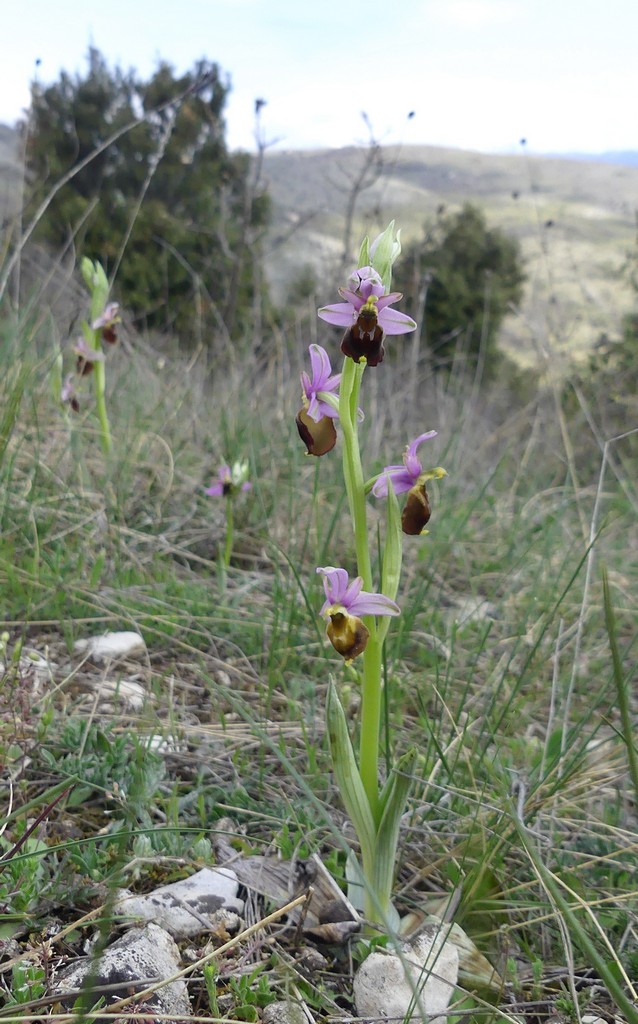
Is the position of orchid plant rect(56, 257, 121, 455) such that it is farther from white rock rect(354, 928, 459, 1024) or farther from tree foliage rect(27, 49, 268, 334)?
tree foliage rect(27, 49, 268, 334)

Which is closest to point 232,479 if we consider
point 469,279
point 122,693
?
point 122,693

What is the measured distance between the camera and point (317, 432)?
1.35m

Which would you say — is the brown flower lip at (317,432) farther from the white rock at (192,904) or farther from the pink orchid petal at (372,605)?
the white rock at (192,904)

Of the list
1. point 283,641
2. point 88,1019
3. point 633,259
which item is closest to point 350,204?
point 633,259

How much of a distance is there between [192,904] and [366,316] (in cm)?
98

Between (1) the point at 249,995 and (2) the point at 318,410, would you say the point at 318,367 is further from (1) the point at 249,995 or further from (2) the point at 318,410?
(1) the point at 249,995

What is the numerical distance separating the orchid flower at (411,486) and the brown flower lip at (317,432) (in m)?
0.12

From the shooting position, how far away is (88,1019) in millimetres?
929

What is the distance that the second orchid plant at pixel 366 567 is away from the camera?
4.02 feet

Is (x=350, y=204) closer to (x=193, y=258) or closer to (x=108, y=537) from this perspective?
(x=108, y=537)

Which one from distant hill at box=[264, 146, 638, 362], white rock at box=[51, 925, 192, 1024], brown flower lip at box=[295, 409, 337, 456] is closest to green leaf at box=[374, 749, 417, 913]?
white rock at box=[51, 925, 192, 1024]

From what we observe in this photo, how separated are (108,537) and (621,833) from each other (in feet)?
5.46

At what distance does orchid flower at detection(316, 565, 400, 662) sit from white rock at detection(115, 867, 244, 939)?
436mm

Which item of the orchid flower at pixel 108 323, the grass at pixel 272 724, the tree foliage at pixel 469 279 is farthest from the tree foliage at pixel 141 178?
the grass at pixel 272 724
